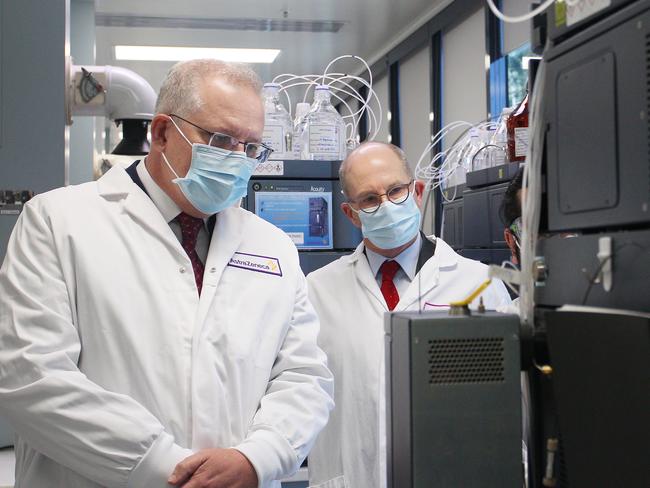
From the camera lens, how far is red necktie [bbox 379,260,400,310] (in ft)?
6.18

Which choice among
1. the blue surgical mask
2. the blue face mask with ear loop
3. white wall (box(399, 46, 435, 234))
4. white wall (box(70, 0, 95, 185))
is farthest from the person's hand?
white wall (box(399, 46, 435, 234))

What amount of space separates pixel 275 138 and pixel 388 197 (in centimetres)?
53

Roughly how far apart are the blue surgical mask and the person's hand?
750mm

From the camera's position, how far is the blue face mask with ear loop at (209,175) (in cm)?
144

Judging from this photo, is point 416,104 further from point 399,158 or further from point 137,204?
point 137,204

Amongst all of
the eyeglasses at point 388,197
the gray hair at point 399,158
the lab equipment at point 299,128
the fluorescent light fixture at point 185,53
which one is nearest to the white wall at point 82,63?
the lab equipment at point 299,128

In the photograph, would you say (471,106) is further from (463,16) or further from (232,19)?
(232,19)

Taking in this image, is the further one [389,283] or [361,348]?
[389,283]

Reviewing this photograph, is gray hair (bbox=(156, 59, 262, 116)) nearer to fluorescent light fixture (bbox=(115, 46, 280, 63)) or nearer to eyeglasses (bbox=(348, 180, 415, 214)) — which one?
eyeglasses (bbox=(348, 180, 415, 214))

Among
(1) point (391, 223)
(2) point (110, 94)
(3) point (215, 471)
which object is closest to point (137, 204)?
(3) point (215, 471)

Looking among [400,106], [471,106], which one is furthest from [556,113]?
[400,106]

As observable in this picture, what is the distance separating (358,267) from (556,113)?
1138mm

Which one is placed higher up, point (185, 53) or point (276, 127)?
point (185, 53)

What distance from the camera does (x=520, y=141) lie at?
2123mm
